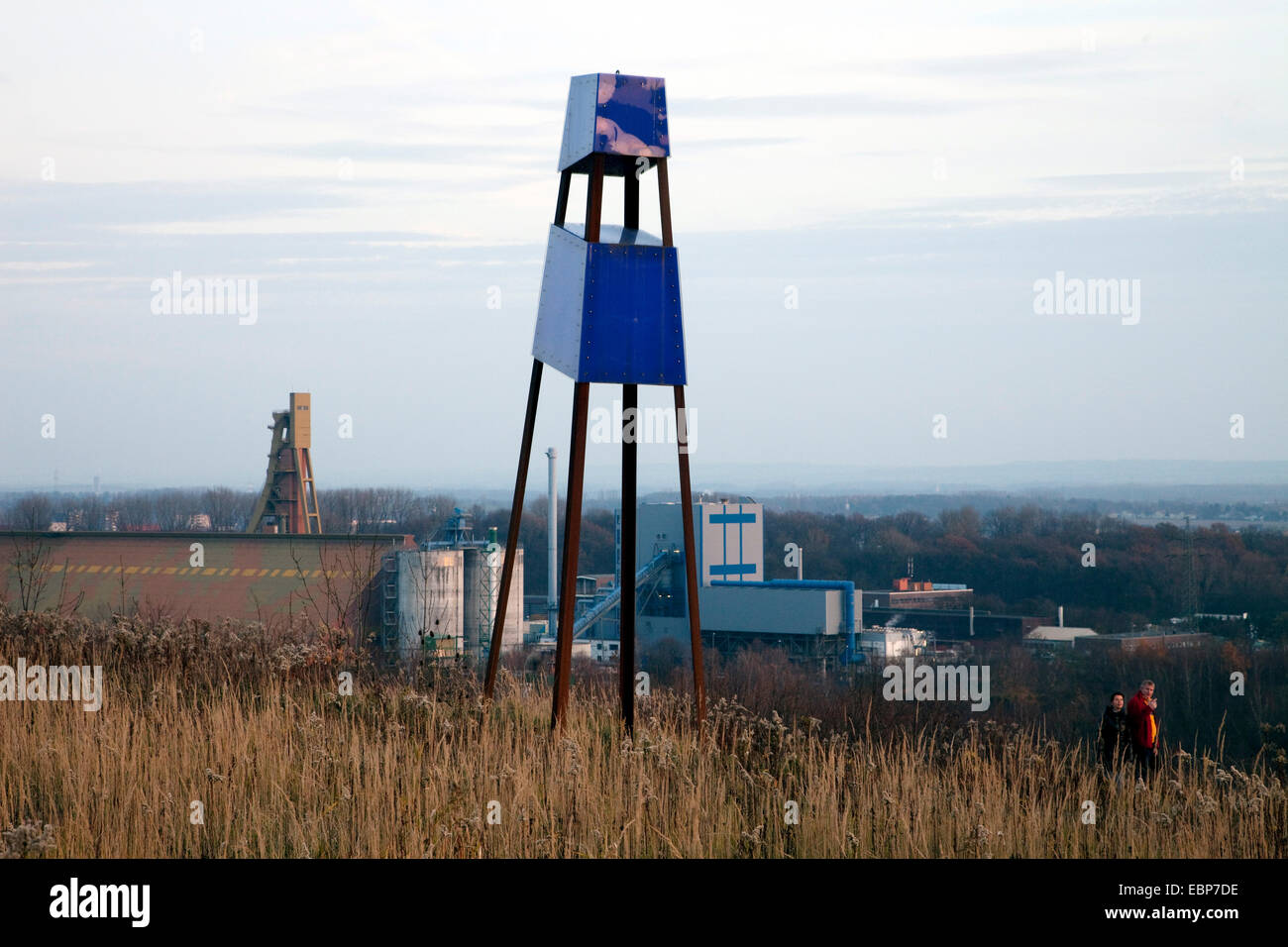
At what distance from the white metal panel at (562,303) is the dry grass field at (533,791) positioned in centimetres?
254

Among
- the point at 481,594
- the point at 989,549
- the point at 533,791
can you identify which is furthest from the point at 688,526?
the point at 989,549

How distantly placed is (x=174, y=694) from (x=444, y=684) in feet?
8.00

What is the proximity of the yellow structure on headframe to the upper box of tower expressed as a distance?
4696cm

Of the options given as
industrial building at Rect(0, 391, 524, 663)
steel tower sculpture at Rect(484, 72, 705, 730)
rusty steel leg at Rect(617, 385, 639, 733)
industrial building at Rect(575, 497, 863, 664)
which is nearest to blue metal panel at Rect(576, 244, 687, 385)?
steel tower sculpture at Rect(484, 72, 705, 730)

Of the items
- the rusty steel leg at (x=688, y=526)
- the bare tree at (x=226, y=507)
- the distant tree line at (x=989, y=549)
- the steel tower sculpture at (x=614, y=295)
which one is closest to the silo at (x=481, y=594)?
the distant tree line at (x=989, y=549)

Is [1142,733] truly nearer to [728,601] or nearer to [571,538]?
[571,538]

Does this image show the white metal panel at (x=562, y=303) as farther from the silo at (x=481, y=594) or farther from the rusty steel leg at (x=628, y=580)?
the silo at (x=481, y=594)

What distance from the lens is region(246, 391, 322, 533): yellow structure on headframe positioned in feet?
174

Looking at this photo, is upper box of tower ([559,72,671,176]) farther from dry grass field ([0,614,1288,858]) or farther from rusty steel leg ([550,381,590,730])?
dry grass field ([0,614,1288,858])

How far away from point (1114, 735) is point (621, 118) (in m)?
5.86
